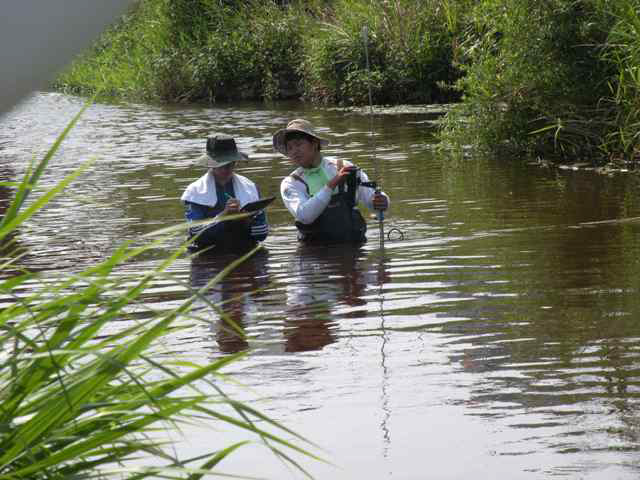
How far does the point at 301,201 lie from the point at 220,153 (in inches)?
29.3

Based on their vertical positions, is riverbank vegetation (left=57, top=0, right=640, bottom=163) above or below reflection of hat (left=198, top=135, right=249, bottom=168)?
above

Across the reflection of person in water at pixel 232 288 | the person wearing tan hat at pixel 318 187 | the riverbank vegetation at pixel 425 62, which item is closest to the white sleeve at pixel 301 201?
A: the person wearing tan hat at pixel 318 187

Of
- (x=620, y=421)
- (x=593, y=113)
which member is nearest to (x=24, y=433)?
(x=620, y=421)

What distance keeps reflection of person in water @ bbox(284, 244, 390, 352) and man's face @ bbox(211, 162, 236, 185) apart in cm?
85

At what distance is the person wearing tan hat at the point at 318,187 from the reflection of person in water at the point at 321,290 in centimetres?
30

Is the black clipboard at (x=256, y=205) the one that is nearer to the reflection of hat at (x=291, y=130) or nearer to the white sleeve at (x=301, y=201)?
the white sleeve at (x=301, y=201)

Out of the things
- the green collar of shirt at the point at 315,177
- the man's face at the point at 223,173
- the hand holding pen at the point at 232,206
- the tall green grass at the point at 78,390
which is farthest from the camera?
the green collar of shirt at the point at 315,177

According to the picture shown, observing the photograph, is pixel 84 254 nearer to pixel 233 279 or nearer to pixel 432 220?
pixel 233 279

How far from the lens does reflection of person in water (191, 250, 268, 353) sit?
620cm

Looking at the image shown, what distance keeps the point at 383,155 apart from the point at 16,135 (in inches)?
422

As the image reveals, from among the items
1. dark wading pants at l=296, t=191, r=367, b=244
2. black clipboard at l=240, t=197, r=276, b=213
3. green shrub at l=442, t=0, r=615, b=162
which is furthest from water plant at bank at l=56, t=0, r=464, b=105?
black clipboard at l=240, t=197, r=276, b=213

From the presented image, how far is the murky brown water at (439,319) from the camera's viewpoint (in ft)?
13.2

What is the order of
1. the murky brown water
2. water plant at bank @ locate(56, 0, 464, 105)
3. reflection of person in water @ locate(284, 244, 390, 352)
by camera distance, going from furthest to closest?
water plant at bank @ locate(56, 0, 464, 105) → reflection of person in water @ locate(284, 244, 390, 352) → the murky brown water

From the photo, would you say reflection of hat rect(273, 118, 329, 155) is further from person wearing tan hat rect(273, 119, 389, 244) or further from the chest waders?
the chest waders
